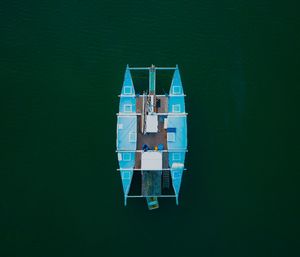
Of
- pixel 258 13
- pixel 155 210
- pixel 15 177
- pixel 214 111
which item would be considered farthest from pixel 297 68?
pixel 15 177

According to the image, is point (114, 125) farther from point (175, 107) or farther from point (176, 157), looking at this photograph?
point (176, 157)

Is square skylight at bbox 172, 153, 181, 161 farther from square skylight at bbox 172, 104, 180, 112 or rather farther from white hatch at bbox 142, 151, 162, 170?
square skylight at bbox 172, 104, 180, 112

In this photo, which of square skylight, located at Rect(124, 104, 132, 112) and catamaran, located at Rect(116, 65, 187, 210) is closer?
catamaran, located at Rect(116, 65, 187, 210)

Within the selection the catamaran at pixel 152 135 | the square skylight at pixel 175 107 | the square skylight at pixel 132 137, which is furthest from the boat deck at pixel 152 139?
the square skylight at pixel 175 107

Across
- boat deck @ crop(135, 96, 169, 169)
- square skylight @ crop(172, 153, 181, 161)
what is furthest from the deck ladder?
square skylight @ crop(172, 153, 181, 161)

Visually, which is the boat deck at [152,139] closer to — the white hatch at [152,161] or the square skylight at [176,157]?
the square skylight at [176,157]

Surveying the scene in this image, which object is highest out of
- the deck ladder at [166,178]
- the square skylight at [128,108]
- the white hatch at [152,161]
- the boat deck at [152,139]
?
the square skylight at [128,108]
